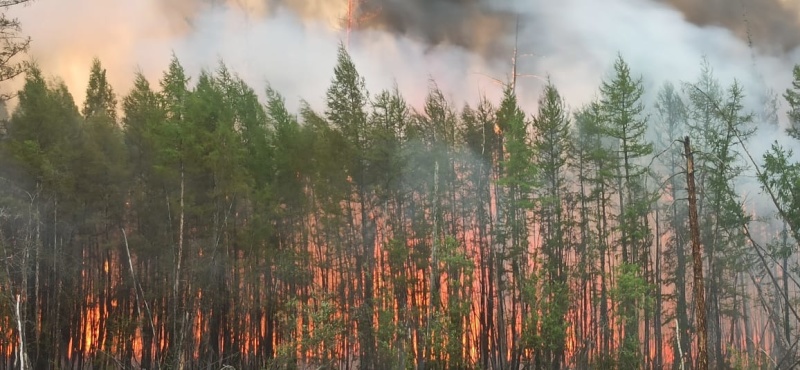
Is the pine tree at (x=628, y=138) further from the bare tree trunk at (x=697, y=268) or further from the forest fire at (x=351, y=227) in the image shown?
the bare tree trunk at (x=697, y=268)

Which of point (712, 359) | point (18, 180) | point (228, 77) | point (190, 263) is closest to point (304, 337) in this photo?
point (190, 263)

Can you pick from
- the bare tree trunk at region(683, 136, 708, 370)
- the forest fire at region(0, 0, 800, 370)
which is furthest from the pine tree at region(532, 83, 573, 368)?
the bare tree trunk at region(683, 136, 708, 370)

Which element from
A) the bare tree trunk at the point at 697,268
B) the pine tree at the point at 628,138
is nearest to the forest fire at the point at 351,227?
the pine tree at the point at 628,138

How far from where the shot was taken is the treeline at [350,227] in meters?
22.1

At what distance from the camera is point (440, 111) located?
29000 millimetres

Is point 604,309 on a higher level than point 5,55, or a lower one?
lower

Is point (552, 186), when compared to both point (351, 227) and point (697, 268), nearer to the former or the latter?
point (351, 227)

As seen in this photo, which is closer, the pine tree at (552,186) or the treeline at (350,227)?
the treeline at (350,227)

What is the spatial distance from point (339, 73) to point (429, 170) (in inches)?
244

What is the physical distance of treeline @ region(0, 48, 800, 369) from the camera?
72.4 ft

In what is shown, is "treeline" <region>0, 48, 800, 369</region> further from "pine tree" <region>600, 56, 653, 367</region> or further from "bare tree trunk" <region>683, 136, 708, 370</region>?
"bare tree trunk" <region>683, 136, 708, 370</region>

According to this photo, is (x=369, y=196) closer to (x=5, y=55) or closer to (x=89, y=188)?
(x=89, y=188)

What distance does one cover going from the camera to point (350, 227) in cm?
2567

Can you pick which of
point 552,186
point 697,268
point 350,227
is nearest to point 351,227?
point 350,227
